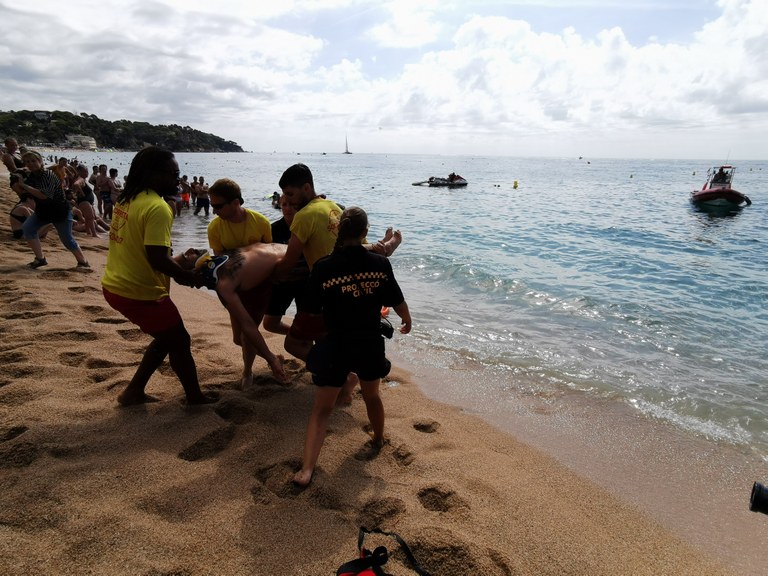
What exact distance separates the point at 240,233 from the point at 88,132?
150 metres

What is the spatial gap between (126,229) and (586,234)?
18.5 m

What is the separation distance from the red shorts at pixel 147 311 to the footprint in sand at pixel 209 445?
889 mm

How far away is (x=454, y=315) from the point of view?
7879mm

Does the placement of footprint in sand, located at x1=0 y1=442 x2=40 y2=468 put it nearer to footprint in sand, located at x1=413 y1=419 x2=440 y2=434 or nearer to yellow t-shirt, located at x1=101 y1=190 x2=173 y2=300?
yellow t-shirt, located at x1=101 y1=190 x2=173 y2=300

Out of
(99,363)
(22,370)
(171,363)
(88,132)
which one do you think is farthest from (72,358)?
(88,132)

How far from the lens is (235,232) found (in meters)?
4.04

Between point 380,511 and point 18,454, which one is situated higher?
point 18,454

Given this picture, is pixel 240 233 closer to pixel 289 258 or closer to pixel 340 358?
pixel 289 258

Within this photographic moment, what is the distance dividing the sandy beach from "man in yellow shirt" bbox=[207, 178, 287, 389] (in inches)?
23.1

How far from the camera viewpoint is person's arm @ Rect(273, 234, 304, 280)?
3.70 meters

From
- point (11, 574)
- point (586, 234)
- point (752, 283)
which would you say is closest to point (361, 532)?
point (11, 574)

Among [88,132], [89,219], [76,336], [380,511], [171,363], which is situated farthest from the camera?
[88,132]

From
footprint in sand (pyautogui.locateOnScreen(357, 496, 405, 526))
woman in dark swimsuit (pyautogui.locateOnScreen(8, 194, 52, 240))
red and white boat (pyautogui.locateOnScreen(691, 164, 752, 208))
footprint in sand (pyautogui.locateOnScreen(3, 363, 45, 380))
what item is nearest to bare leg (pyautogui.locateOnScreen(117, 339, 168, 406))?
footprint in sand (pyautogui.locateOnScreen(3, 363, 45, 380))

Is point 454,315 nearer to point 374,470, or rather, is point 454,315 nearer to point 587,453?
point 587,453
